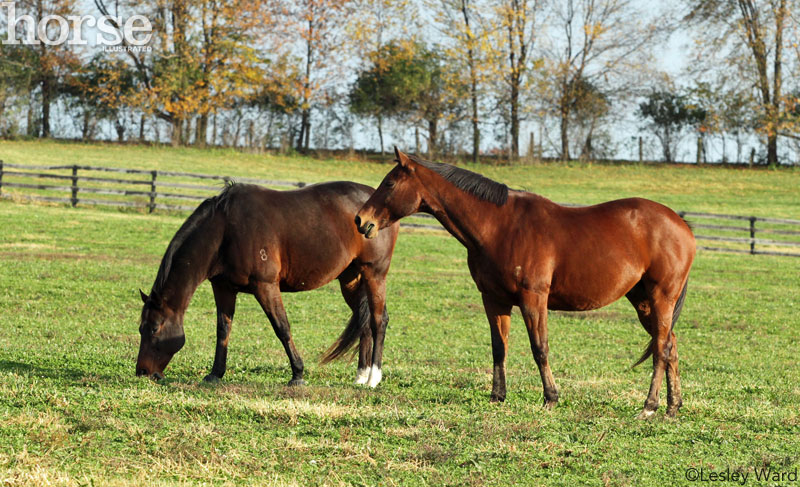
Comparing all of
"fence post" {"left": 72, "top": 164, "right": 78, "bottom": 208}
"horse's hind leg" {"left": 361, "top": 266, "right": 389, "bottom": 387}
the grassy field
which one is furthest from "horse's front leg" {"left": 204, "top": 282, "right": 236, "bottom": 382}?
"fence post" {"left": 72, "top": 164, "right": 78, "bottom": 208}

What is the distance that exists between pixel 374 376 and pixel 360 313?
76 centimetres

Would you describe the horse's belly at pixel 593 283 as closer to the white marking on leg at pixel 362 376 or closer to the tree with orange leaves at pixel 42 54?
the white marking on leg at pixel 362 376

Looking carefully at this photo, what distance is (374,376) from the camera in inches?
316

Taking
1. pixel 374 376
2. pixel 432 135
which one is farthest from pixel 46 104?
pixel 374 376

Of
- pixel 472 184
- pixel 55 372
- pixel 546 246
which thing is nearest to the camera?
pixel 546 246

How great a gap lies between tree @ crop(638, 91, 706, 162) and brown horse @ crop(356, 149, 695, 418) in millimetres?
40644

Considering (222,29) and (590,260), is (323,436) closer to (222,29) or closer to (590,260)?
(590,260)

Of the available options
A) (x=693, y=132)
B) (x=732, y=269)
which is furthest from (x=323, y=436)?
(x=693, y=132)

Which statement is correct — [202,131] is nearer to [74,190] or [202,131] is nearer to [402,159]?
[74,190]

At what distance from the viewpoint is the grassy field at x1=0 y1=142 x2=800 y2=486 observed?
5082 millimetres

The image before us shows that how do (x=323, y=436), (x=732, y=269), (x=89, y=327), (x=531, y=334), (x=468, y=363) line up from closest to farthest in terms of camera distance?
(x=323, y=436)
(x=531, y=334)
(x=468, y=363)
(x=89, y=327)
(x=732, y=269)

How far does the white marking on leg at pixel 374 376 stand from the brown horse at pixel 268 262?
0.4 inches

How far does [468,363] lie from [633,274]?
4186 mm

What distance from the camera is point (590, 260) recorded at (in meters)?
6.73
